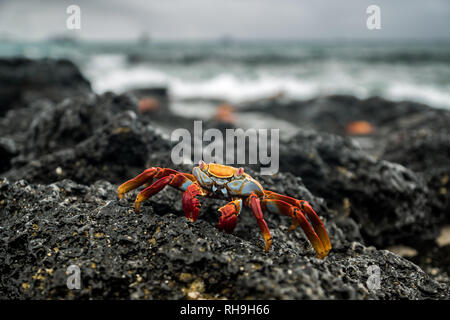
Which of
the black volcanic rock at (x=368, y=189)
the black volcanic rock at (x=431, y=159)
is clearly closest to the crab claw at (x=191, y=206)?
the black volcanic rock at (x=368, y=189)

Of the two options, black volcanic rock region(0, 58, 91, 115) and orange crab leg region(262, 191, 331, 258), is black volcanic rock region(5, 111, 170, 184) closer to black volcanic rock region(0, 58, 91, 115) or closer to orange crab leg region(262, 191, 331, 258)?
orange crab leg region(262, 191, 331, 258)

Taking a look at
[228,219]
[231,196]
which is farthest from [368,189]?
[228,219]

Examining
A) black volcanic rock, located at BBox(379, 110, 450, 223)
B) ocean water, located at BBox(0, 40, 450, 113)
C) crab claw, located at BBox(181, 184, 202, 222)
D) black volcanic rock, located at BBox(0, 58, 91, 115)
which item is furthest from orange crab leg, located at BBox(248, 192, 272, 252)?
ocean water, located at BBox(0, 40, 450, 113)

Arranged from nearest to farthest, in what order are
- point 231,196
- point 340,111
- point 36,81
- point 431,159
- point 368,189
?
point 231,196, point 368,189, point 431,159, point 36,81, point 340,111

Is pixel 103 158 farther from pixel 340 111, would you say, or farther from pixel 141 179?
pixel 340 111

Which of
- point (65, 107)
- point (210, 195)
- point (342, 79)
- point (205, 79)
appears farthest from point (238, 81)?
point (210, 195)
